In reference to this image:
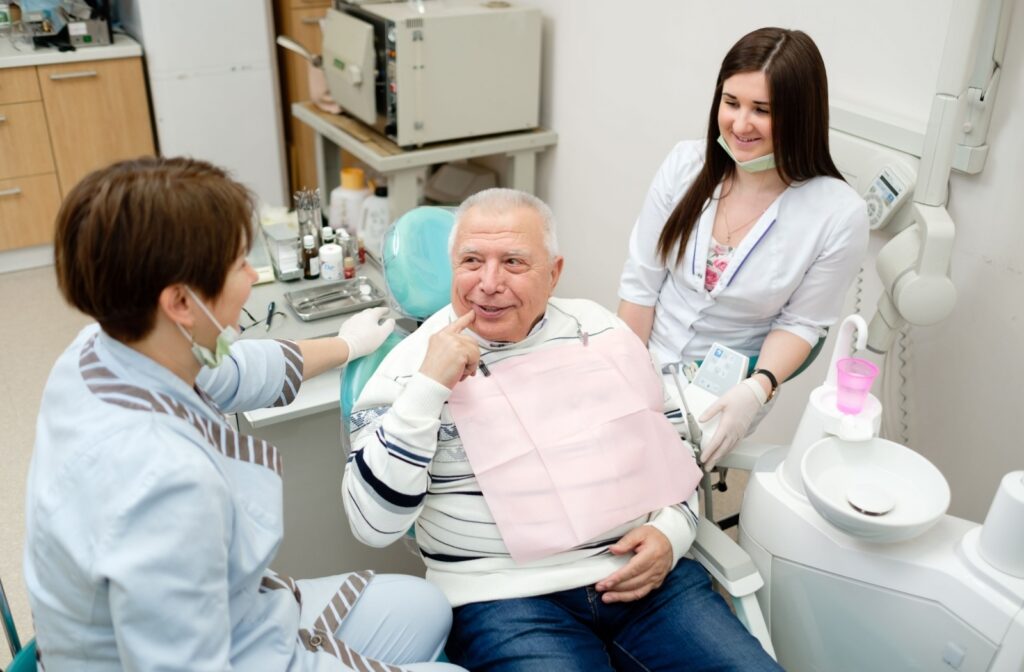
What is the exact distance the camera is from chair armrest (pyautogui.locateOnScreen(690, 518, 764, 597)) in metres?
1.52

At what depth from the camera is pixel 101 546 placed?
0.99 m

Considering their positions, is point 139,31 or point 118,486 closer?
point 118,486

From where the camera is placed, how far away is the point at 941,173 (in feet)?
6.25

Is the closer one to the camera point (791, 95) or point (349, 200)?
point (791, 95)

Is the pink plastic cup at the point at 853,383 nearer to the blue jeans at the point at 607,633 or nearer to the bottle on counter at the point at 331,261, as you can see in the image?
the blue jeans at the point at 607,633

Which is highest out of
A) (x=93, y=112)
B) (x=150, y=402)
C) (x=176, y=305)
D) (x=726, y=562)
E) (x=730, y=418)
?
(x=176, y=305)

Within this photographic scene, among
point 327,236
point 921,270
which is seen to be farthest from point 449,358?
point 921,270

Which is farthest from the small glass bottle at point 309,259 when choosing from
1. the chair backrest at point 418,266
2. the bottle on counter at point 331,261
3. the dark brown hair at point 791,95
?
the dark brown hair at point 791,95

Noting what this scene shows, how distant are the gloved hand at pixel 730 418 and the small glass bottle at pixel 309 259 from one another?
1.04m

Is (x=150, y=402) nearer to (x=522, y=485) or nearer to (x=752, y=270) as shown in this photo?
(x=522, y=485)

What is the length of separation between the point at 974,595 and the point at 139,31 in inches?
145

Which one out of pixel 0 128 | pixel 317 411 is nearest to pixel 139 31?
pixel 0 128

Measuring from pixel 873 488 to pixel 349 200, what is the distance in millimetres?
2014

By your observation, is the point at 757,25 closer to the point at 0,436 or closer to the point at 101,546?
the point at 101,546
